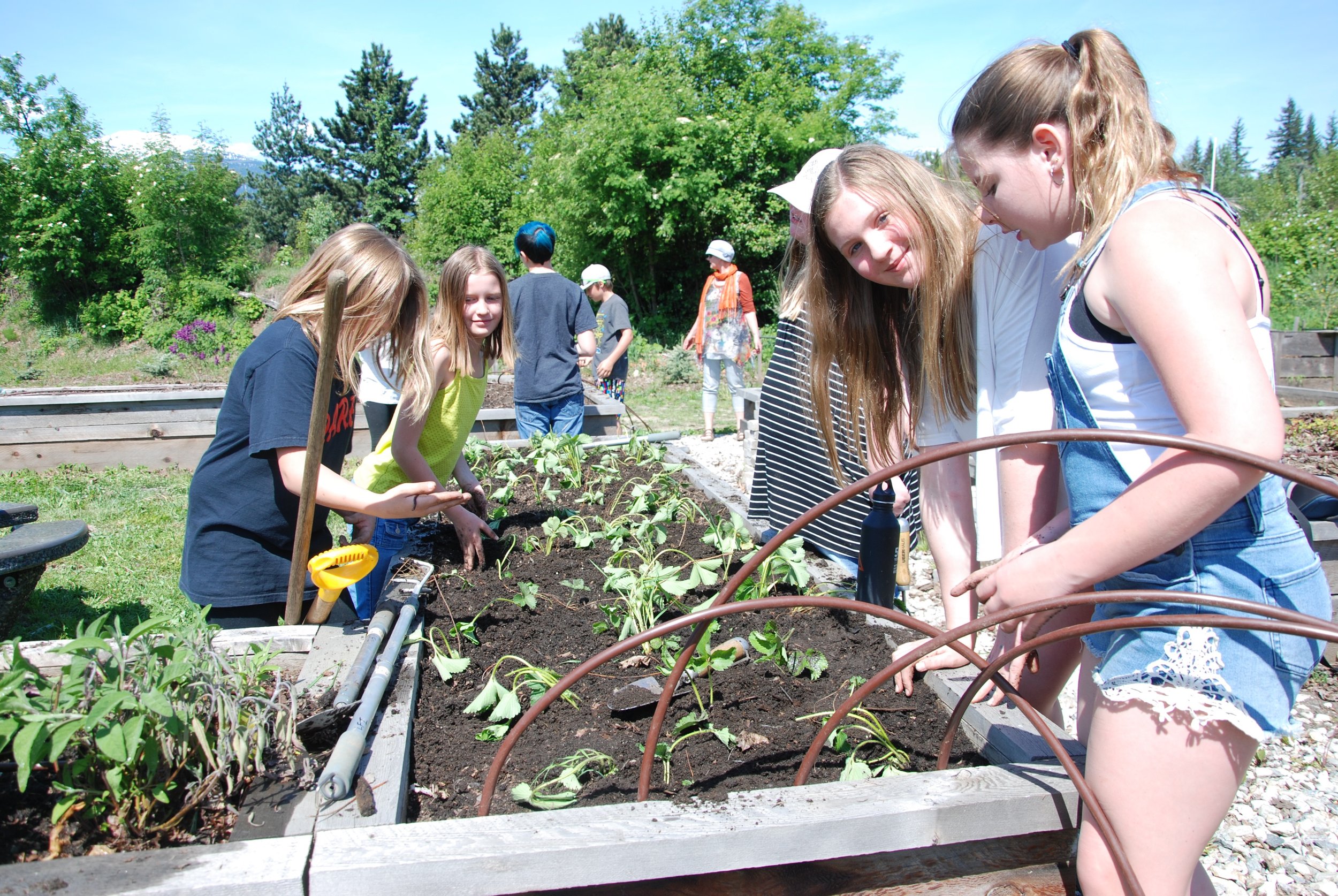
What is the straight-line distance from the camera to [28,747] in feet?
3.71

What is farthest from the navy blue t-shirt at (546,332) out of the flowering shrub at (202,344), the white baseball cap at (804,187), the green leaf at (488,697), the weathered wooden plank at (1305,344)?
the flowering shrub at (202,344)

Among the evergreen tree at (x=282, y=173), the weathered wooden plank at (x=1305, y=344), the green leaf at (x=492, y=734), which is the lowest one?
the green leaf at (x=492, y=734)

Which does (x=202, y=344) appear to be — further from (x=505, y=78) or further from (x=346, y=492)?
(x=505, y=78)

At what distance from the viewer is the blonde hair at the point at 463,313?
3.23m

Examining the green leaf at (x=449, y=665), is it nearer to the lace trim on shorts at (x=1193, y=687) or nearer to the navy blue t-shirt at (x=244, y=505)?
the navy blue t-shirt at (x=244, y=505)

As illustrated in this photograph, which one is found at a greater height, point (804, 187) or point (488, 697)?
point (804, 187)

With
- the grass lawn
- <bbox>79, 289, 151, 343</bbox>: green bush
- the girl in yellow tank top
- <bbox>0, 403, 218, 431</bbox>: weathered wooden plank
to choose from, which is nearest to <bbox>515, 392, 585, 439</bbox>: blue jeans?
the girl in yellow tank top

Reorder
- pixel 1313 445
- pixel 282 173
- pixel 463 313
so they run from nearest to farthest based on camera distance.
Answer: pixel 463 313
pixel 1313 445
pixel 282 173

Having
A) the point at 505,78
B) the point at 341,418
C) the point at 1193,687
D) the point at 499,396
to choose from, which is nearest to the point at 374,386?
the point at 341,418

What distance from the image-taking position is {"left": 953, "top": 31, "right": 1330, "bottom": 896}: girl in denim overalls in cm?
99

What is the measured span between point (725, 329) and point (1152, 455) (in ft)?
24.2

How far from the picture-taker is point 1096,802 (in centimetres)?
108

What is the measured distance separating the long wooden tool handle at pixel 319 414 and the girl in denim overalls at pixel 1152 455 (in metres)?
1.24

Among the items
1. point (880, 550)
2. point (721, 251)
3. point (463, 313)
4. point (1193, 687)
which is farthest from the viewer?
point (721, 251)
